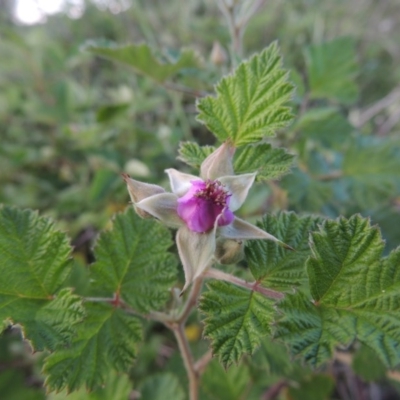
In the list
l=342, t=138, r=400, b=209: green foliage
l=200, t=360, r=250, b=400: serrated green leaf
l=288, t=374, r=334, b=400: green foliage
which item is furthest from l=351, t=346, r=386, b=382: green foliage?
l=342, t=138, r=400, b=209: green foliage

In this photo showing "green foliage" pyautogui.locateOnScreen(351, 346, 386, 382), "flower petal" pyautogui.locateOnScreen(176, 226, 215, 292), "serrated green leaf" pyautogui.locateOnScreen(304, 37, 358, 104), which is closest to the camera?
"flower petal" pyautogui.locateOnScreen(176, 226, 215, 292)

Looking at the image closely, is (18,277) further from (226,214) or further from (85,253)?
(85,253)

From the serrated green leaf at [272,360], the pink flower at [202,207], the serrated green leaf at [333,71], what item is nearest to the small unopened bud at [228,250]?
the pink flower at [202,207]

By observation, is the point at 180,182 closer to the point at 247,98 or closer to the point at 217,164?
the point at 217,164

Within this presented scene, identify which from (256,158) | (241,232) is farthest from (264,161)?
(241,232)

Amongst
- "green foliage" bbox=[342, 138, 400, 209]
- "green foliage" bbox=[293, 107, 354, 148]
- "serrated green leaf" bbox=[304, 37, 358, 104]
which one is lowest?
"green foliage" bbox=[342, 138, 400, 209]

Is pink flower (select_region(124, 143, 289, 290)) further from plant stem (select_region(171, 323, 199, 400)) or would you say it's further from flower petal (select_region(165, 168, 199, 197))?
plant stem (select_region(171, 323, 199, 400))

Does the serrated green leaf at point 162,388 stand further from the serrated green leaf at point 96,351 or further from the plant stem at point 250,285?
the plant stem at point 250,285
